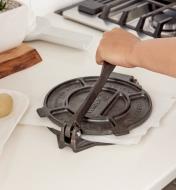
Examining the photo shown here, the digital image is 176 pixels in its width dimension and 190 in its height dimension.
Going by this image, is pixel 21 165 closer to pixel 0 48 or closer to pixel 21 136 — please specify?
pixel 21 136

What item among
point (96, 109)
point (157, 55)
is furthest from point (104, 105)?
point (157, 55)

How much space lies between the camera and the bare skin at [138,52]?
730mm

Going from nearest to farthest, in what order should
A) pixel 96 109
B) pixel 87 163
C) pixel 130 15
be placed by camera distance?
1. pixel 87 163
2. pixel 96 109
3. pixel 130 15

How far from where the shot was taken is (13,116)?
2.64 ft

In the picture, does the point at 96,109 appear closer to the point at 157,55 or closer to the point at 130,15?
the point at 157,55

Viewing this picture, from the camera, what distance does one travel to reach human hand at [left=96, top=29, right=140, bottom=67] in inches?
30.9

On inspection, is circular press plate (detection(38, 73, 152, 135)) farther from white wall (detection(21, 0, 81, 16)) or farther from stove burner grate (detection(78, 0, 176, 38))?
white wall (detection(21, 0, 81, 16))

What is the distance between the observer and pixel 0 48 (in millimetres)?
943

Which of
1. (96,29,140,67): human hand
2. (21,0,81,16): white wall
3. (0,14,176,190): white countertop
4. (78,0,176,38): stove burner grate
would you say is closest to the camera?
(0,14,176,190): white countertop

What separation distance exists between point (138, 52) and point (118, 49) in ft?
0.13

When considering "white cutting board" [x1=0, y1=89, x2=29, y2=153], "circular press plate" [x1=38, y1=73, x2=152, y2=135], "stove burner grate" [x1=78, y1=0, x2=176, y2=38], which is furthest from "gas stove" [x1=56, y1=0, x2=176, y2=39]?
"white cutting board" [x1=0, y1=89, x2=29, y2=153]

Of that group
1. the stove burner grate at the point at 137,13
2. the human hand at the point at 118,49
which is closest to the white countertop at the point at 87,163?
the human hand at the point at 118,49

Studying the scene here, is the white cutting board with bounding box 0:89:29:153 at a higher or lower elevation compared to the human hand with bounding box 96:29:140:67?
lower

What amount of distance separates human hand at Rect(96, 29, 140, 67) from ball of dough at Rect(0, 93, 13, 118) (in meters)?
0.16
